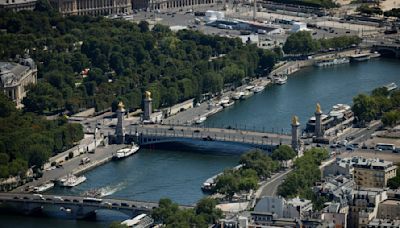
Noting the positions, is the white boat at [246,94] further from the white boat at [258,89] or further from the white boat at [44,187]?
the white boat at [44,187]

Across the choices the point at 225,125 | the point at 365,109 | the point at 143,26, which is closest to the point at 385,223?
the point at 365,109

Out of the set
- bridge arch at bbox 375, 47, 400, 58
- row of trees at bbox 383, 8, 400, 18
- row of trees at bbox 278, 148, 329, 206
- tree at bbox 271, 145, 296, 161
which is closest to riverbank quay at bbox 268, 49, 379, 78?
bridge arch at bbox 375, 47, 400, 58

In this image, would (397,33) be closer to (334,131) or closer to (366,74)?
(366,74)

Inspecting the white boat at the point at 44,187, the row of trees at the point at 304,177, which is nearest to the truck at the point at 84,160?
the white boat at the point at 44,187

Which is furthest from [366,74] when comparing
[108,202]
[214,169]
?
[108,202]

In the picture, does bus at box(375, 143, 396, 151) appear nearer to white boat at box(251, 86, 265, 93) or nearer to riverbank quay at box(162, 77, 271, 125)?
riverbank quay at box(162, 77, 271, 125)
